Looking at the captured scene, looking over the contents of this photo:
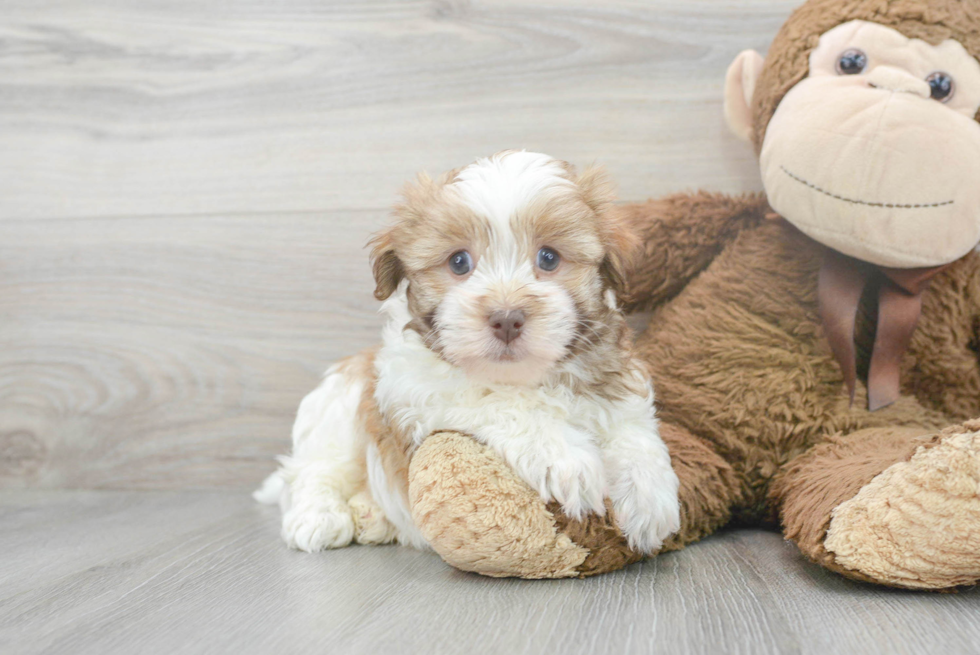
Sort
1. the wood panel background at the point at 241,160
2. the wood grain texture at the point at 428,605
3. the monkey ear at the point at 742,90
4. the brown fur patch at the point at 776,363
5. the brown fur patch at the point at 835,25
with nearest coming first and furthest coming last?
the wood grain texture at the point at 428,605 < the brown fur patch at the point at 835,25 < the brown fur patch at the point at 776,363 < the monkey ear at the point at 742,90 < the wood panel background at the point at 241,160

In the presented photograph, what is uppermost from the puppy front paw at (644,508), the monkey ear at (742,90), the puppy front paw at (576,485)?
the monkey ear at (742,90)

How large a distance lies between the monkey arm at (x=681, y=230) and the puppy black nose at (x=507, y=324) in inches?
21.0

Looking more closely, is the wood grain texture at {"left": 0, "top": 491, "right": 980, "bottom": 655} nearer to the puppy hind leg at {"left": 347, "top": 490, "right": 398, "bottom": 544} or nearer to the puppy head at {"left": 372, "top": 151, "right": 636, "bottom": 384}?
the puppy hind leg at {"left": 347, "top": 490, "right": 398, "bottom": 544}

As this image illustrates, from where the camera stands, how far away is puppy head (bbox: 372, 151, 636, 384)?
1116 mm

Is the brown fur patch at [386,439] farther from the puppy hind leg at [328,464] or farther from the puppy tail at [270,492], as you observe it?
the puppy tail at [270,492]

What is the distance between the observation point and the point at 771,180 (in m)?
1.41

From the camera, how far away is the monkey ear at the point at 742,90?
5.16 ft

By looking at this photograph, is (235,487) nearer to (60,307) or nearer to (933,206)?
(60,307)

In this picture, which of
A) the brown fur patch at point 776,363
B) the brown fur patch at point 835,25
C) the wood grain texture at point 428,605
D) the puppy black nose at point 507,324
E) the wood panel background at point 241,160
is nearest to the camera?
the wood grain texture at point 428,605

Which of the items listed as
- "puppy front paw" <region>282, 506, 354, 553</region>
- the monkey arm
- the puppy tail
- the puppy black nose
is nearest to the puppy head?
the puppy black nose

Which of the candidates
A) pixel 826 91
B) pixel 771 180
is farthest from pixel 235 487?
pixel 826 91

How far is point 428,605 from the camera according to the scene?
1.07 m

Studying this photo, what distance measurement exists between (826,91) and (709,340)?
1.61 feet

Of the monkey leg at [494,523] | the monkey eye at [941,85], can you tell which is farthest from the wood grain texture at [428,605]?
the monkey eye at [941,85]
